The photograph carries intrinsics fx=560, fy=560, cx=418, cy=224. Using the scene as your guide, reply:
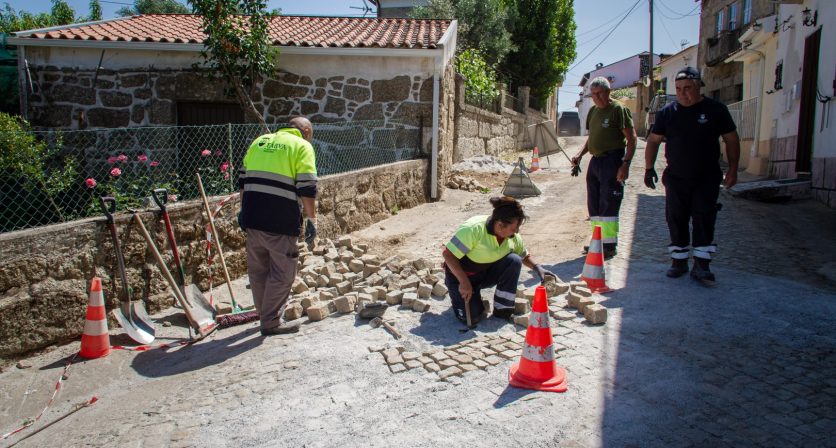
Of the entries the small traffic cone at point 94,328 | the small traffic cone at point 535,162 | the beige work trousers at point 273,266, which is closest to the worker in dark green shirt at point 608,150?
the beige work trousers at point 273,266

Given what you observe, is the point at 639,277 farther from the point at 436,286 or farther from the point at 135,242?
the point at 135,242

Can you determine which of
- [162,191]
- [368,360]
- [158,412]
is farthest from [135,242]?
[368,360]

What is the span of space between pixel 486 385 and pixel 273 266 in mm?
2032

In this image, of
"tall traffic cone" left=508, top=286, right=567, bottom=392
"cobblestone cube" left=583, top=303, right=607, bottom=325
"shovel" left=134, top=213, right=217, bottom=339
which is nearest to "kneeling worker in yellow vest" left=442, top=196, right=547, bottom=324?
"cobblestone cube" left=583, top=303, right=607, bottom=325

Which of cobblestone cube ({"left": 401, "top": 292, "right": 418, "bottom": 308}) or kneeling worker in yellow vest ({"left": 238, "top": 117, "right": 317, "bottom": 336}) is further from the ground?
kneeling worker in yellow vest ({"left": 238, "top": 117, "right": 317, "bottom": 336})

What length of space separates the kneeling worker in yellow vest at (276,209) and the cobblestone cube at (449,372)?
4.89 feet

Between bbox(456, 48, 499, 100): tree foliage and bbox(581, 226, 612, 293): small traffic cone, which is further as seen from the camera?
bbox(456, 48, 499, 100): tree foliage

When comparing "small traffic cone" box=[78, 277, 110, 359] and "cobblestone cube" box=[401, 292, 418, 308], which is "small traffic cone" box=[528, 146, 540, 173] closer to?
"cobblestone cube" box=[401, 292, 418, 308]

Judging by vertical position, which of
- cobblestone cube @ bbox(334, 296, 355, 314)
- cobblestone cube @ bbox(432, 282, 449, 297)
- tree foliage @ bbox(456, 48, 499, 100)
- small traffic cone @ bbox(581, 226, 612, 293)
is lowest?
cobblestone cube @ bbox(334, 296, 355, 314)

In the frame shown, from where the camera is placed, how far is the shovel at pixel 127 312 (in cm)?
439

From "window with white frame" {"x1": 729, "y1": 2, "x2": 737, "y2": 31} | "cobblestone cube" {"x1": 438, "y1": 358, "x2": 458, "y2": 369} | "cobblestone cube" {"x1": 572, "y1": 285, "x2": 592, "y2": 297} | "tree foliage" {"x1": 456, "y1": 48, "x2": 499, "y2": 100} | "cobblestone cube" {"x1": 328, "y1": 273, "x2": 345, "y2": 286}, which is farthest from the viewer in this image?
"window with white frame" {"x1": 729, "y1": 2, "x2": 737, "y2": 31}

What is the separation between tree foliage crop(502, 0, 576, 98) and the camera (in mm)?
22938

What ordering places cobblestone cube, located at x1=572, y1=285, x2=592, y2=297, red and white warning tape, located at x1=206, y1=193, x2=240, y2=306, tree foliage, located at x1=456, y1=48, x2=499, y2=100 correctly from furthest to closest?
tree foliage, located at x1=456, y1=48, x2=499, y2=100 < red and white warning tape, located at x1=206, y1=193, x2=240, y2=306 < cobblestone cube, located at x1=572, y1=285, x2=592, y2=297

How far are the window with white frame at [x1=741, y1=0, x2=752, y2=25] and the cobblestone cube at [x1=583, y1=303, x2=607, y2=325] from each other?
19080 mm
